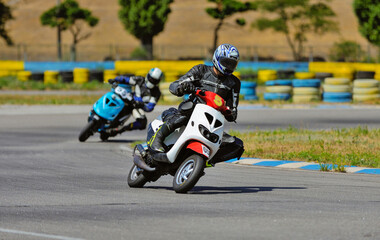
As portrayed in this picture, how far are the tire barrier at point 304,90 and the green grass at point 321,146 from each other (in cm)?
932

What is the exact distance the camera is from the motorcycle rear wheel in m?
9.62

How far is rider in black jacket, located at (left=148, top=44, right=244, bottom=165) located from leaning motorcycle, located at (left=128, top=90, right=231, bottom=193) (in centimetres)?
11

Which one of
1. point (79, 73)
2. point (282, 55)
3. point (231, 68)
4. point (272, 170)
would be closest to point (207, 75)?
point (231, 68)

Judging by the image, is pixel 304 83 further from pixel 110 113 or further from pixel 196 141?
pixel 196 141

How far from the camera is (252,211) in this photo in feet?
25.3

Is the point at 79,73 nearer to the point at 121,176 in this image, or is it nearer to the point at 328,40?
the point at 121,176

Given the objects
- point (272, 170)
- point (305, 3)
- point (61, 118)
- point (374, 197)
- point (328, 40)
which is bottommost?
point (328, 40)

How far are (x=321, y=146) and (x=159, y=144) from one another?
4.96 meters

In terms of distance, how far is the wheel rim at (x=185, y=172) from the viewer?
8883 mm

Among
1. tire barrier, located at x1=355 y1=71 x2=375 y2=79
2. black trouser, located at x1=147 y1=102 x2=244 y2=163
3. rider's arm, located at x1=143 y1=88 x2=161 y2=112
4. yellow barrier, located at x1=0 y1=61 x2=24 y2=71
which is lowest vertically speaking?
yellow barrier, located at x1=0 y1=61 x2=24 y2=71

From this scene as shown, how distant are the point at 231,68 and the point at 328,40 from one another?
307 ft

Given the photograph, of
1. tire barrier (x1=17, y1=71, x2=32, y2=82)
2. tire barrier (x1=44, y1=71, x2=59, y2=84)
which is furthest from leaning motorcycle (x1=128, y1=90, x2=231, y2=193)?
tire barrier (x1=17, y1=71, x2=32, y2=82)

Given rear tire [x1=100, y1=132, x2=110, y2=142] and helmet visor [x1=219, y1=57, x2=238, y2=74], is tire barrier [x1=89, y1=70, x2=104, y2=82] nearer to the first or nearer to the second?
rear tire [x1=100, y1=132, x2=110, y2=142]

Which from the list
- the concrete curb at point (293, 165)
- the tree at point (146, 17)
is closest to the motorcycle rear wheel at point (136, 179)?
the concrete curb at point (293, 165)
